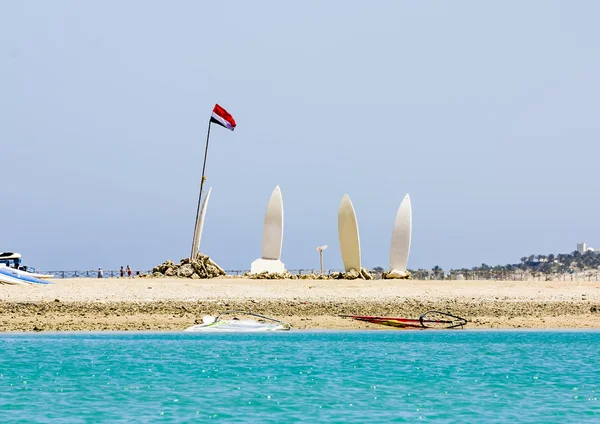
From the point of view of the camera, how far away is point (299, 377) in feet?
67.3

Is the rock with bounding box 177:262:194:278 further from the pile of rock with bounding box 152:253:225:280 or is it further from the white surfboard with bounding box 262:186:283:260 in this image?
the white surfboard with bounding box 262:186:283:260

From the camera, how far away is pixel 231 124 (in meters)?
50.8

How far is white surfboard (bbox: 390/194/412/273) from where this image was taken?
50844 mm

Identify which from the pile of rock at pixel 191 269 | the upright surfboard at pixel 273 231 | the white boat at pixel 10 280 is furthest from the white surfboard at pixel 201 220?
the white boat at pixel 10 280

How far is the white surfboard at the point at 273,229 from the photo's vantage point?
50.5 m

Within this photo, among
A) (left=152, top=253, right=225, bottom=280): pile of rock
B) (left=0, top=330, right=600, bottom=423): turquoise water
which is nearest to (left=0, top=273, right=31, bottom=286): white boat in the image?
(left=152, top=253, right=225, bottom=280): pile of rock

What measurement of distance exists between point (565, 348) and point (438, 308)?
396 inches

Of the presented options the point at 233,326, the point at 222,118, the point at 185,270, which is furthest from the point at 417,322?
the point at 222,118

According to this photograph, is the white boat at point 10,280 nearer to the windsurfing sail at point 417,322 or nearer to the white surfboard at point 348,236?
the white surfboard at point 348,236

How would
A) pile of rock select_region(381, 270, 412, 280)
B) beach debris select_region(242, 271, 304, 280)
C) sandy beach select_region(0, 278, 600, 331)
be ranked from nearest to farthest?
sandy beach select_region(0, 278, 600, 331) → beach debris select_region(242, 271, 304, 280) → pile of rock select_region(381, 270, 412, 280)

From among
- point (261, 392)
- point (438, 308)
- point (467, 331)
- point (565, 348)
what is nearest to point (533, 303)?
point (438, 308)

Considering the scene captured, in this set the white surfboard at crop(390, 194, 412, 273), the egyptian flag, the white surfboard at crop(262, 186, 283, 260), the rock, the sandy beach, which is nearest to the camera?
the sandy beach

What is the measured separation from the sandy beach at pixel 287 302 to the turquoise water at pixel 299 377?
2.76m

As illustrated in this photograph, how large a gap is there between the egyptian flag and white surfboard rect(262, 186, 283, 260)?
13.7 feet
